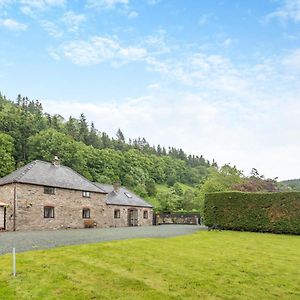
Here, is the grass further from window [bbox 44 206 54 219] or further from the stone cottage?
window [bbox 44 206 54 219]

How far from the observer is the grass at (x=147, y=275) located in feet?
24.3

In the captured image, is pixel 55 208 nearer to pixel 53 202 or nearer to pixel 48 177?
pixel 53 202

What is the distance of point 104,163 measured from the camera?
74.1m

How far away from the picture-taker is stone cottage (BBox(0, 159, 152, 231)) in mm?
27453

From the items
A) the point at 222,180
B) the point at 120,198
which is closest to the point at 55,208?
the point at 120,198

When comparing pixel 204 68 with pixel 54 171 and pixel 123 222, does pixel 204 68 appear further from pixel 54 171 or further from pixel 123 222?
pixel 123 222

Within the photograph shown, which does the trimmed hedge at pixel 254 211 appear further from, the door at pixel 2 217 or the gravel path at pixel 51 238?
the door at pixel 2 217

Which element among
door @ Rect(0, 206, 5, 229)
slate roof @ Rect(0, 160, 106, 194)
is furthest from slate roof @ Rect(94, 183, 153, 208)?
door @ Rect(0, 206, 5, 229)

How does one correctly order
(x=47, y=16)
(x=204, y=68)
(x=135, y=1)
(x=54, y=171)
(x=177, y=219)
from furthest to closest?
(x=177, y=219) → (x=54, y=171) → (x=204, y=68) → (x=47, y=16) → (x=135, y=1)

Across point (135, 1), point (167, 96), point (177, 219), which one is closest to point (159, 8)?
point (135, 1)

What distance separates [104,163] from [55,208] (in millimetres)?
43547

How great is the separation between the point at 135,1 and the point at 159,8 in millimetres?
1082

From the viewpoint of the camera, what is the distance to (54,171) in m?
32.6

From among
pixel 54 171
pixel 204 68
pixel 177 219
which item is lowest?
pixel 177 219
